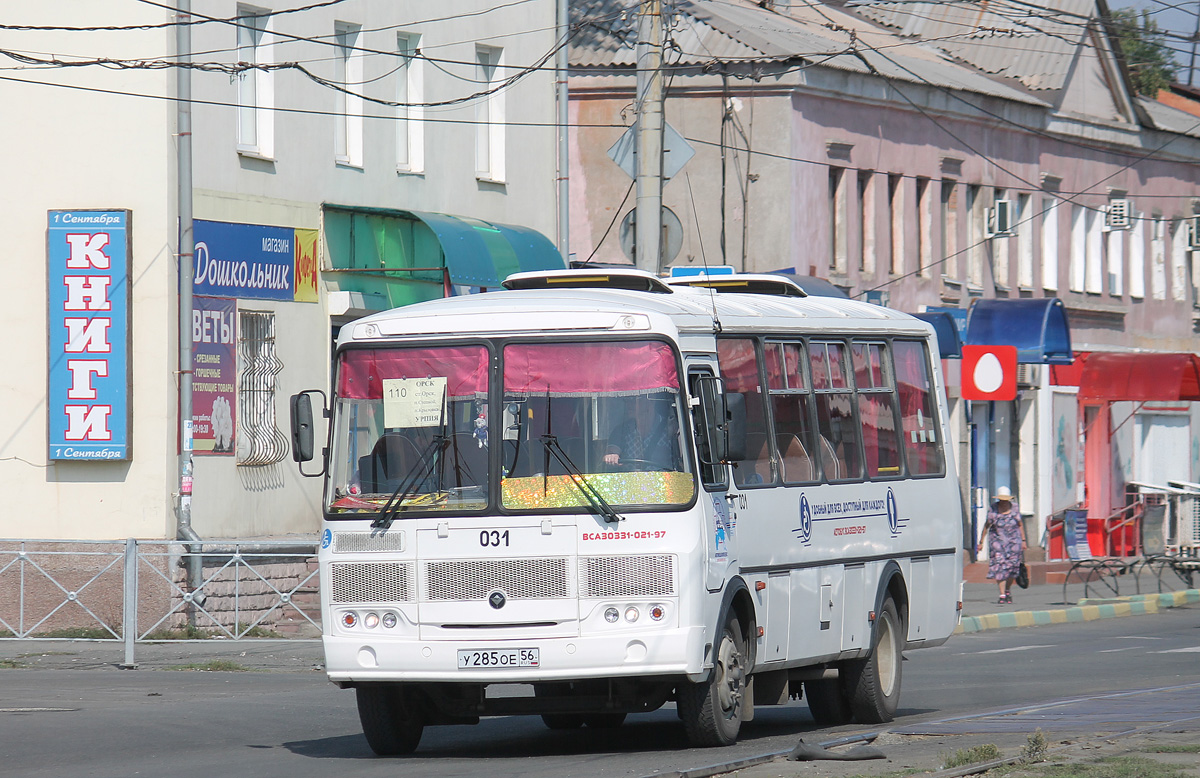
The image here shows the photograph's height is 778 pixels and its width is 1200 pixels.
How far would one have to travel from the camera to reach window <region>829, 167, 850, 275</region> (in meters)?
35.7

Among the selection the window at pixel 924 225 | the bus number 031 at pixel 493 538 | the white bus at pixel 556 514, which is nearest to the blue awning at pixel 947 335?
the window at pixel 924 225

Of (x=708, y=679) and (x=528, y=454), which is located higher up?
(x=528, y=454)

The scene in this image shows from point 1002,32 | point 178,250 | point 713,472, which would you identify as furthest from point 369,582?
point 1002,32

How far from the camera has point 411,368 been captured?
12.4 meters

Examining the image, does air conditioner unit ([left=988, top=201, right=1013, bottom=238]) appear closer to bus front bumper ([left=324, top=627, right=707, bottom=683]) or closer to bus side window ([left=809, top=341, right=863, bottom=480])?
bus side window ([left=809, top=341, right=863, bottom=480])

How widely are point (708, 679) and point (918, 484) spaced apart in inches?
150

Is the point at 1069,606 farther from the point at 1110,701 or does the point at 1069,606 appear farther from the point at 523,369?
the point at 523,369


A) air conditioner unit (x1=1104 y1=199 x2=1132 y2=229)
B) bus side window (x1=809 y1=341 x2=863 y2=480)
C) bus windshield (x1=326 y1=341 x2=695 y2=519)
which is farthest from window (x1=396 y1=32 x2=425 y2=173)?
air conditioner unit (x1=1104 y1=199 x2=1132 y2=229)

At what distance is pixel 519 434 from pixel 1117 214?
3341 cm

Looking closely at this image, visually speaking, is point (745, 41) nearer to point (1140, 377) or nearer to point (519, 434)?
point (1140, 377)

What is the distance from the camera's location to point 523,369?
12.2 metres

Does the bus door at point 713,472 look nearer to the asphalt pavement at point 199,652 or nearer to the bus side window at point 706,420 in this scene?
the bus side window at point 706,420

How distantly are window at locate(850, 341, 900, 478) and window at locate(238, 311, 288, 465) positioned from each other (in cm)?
1100

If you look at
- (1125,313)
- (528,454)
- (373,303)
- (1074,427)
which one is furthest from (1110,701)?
(1125,313)
